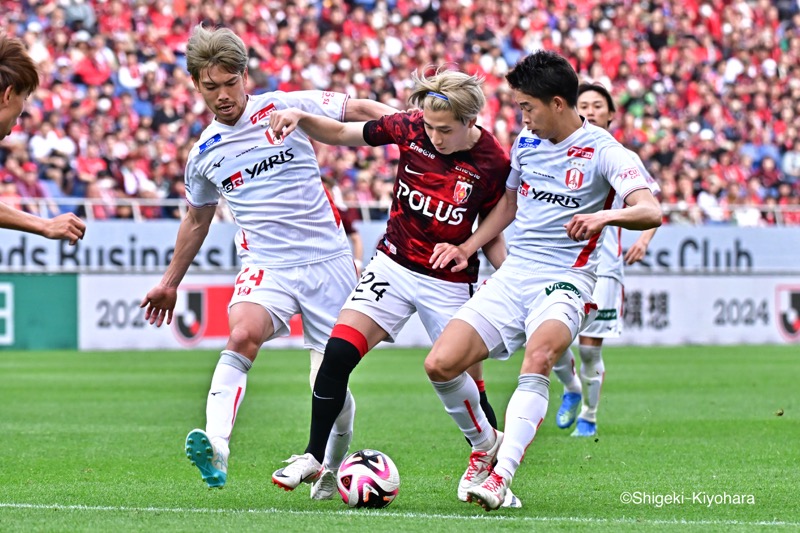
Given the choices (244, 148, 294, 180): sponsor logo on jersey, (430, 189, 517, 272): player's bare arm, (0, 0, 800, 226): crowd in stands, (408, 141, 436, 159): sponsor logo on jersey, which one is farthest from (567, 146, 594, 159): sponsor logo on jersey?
(0, 0, 800, 226): crowd in stands

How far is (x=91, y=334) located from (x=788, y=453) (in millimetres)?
13868

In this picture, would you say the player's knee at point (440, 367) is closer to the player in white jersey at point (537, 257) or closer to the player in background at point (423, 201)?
the player in white jersey at point (537, 257)

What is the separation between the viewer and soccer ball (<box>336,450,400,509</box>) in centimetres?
678

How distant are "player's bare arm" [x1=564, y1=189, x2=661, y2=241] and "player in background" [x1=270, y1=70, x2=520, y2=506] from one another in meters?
0.97

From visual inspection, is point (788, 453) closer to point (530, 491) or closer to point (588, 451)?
point (588, 451)

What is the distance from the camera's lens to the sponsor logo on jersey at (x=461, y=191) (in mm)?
7312

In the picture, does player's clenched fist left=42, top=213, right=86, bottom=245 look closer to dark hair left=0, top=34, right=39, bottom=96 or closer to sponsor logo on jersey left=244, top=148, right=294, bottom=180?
dark hair left=0, top=34, right=39, bottom=96

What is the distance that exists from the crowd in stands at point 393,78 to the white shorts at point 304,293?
12530mm

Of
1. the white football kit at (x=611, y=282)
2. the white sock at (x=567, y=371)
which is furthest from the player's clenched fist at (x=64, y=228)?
the white football kit at (x=611, y=282)

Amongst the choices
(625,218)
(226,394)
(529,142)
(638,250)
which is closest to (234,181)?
(226,394)

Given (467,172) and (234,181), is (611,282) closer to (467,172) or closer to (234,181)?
(467,172)

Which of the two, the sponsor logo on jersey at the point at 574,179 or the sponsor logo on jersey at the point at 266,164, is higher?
the sponsor logo on jersey at the point at 574,179

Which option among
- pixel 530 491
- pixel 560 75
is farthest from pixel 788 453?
pixel 560 75

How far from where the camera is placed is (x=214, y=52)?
7.08 metres
